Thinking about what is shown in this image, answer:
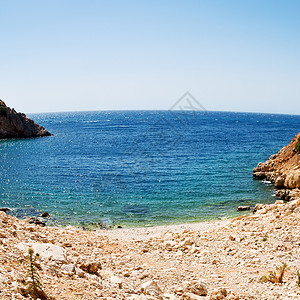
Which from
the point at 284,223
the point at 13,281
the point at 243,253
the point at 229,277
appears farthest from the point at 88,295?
the point at 284,223

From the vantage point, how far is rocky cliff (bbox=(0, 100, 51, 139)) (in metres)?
83.9

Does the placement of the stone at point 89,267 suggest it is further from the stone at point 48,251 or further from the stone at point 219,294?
the stone at point 219,294

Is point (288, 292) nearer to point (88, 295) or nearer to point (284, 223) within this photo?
point (88, 295)

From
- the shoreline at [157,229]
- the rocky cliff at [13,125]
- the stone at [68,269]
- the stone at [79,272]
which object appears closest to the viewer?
the stone at [68,269]

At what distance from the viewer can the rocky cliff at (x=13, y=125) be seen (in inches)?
3305

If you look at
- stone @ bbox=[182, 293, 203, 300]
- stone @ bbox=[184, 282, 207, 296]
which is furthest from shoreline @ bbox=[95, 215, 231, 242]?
stone @ bbox=[182, 293, 203, 300]

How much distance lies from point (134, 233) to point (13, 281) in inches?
555

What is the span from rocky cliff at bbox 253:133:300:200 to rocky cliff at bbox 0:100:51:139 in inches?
2786

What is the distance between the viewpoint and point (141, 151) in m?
63.0

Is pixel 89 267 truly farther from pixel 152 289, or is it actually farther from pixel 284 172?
pixel 284 172

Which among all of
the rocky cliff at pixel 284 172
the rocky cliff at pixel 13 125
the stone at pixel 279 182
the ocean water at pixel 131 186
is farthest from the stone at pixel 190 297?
the rocky cliff at pixel 13 125

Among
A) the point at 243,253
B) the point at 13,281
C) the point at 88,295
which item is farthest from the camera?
the point at 243,253

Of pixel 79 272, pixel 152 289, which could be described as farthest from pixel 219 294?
pixel 79 272

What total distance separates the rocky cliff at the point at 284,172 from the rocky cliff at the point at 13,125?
7076 centimetres
